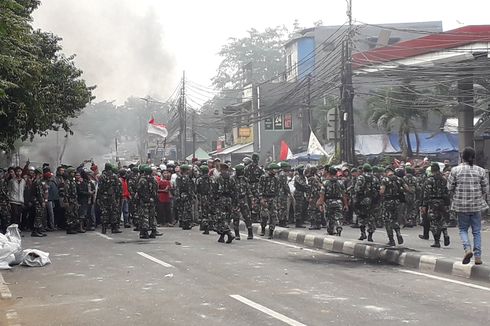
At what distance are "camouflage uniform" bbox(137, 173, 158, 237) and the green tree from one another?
10.1ft

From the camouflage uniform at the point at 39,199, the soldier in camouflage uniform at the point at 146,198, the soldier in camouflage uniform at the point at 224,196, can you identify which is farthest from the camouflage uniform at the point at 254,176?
the camouflage uniform at the point at 39,199

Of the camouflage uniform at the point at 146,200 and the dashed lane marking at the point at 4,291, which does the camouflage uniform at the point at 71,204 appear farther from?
the dashed lane marking at the point at 4,291

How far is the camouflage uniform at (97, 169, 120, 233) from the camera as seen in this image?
16375 millimetres

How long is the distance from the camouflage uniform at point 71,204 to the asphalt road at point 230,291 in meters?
4.39

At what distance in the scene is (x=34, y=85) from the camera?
13922mm

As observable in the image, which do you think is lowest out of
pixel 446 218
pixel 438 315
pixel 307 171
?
pixel 438 315

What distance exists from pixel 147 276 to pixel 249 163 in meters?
6.09

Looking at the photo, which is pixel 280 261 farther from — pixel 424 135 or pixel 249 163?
pixel 424 135

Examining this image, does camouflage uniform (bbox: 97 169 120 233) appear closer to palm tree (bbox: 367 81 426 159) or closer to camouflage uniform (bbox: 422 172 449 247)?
camouflage uniform (bbox: 422 172 449 247)

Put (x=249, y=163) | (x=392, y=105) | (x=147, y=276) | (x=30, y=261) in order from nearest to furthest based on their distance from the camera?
1. (x=147, y=276)
2. (x=30, y=261)
3. (x=249, y=163)
4. (x=392, y=105)

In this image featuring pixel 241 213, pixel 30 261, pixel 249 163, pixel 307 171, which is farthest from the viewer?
pixel 307 171

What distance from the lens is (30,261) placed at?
10.9 metres

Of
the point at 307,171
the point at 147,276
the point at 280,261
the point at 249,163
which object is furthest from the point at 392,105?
the point at 147,276

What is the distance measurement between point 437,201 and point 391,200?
855 millimetres
